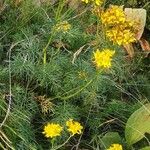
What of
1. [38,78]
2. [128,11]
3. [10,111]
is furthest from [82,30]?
[10,111]

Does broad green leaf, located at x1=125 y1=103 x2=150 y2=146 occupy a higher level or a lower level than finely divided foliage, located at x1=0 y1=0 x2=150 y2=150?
lower

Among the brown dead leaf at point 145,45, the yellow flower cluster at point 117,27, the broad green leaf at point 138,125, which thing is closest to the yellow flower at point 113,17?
the yellow flower cluster at point 117,27

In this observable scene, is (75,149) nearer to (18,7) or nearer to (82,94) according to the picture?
(82,94)

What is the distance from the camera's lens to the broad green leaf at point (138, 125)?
193 centimetres

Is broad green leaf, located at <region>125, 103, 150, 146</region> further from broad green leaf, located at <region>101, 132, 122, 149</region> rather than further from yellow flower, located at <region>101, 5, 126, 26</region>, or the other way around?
yellow flower, located at <region>101, 5, 126, 26</region>

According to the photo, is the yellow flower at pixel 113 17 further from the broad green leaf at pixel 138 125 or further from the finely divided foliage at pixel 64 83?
the broad green leaf at pixel 138 125

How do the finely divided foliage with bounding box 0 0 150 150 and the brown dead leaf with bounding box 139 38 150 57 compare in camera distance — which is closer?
the finely divided foliage with bounding box 0 0 150 150

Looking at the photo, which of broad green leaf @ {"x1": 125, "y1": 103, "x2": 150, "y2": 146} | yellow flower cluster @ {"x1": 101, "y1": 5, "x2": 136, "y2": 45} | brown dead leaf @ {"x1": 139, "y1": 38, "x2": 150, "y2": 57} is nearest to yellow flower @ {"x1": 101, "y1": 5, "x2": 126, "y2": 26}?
yellow flower cluster @ {"x1": 101, "y1": 5, "x2": 136, "y2": 45}

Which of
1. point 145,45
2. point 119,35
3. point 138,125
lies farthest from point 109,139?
point 145,45

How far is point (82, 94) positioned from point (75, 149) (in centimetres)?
23

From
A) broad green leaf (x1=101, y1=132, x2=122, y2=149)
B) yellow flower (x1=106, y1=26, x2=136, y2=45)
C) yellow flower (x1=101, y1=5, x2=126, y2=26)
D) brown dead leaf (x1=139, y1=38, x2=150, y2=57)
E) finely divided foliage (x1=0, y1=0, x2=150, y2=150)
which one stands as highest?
yellow flower (x1=101, y1=5, x2=126, y2=26)

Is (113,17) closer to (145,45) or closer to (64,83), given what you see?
(64,83)

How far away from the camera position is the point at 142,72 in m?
2.37

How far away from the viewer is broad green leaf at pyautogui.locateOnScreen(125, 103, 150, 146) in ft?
6.33
